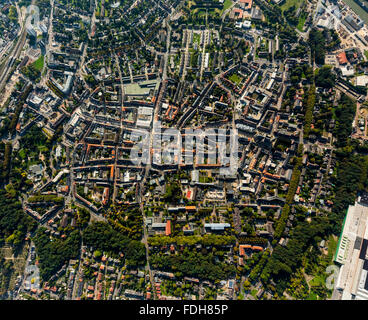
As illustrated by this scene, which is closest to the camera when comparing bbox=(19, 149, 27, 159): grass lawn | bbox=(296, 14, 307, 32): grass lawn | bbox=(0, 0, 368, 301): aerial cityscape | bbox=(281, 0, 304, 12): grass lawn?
bbox=(0, 0, 368, 301): aerial cityscape

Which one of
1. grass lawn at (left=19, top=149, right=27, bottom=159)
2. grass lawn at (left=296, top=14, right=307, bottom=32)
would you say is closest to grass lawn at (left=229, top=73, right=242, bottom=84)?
grass lawn at (left=296, top=14, right=307, bottom=32)

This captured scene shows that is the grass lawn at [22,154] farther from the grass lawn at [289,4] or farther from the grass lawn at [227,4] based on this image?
the grass lawn at [289,4]

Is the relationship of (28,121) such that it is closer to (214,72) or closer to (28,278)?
(28,278)

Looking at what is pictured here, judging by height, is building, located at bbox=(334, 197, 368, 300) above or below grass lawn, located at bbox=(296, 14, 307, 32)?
below

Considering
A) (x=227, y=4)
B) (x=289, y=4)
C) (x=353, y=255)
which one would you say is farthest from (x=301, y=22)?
(x=353, y=255)

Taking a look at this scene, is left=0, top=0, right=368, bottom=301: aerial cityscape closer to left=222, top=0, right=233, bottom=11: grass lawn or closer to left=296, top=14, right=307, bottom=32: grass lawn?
left=222, top=0, right=233, bottom=11: grass lawn

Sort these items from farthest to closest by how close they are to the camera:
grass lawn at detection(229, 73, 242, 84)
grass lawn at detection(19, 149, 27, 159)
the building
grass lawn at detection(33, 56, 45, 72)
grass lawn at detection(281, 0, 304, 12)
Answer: grass lawn at detection(33, 56, 45, 72), grass lawn at detection(281, 0, 304, 12), grass lawn at detection(229, 73, 242, 84), grass lawn at detection(19, 149, 27, 159), the building

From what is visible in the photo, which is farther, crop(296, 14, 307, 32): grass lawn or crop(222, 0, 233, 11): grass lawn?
crop(222, 0, 233, 11): grass lawn
